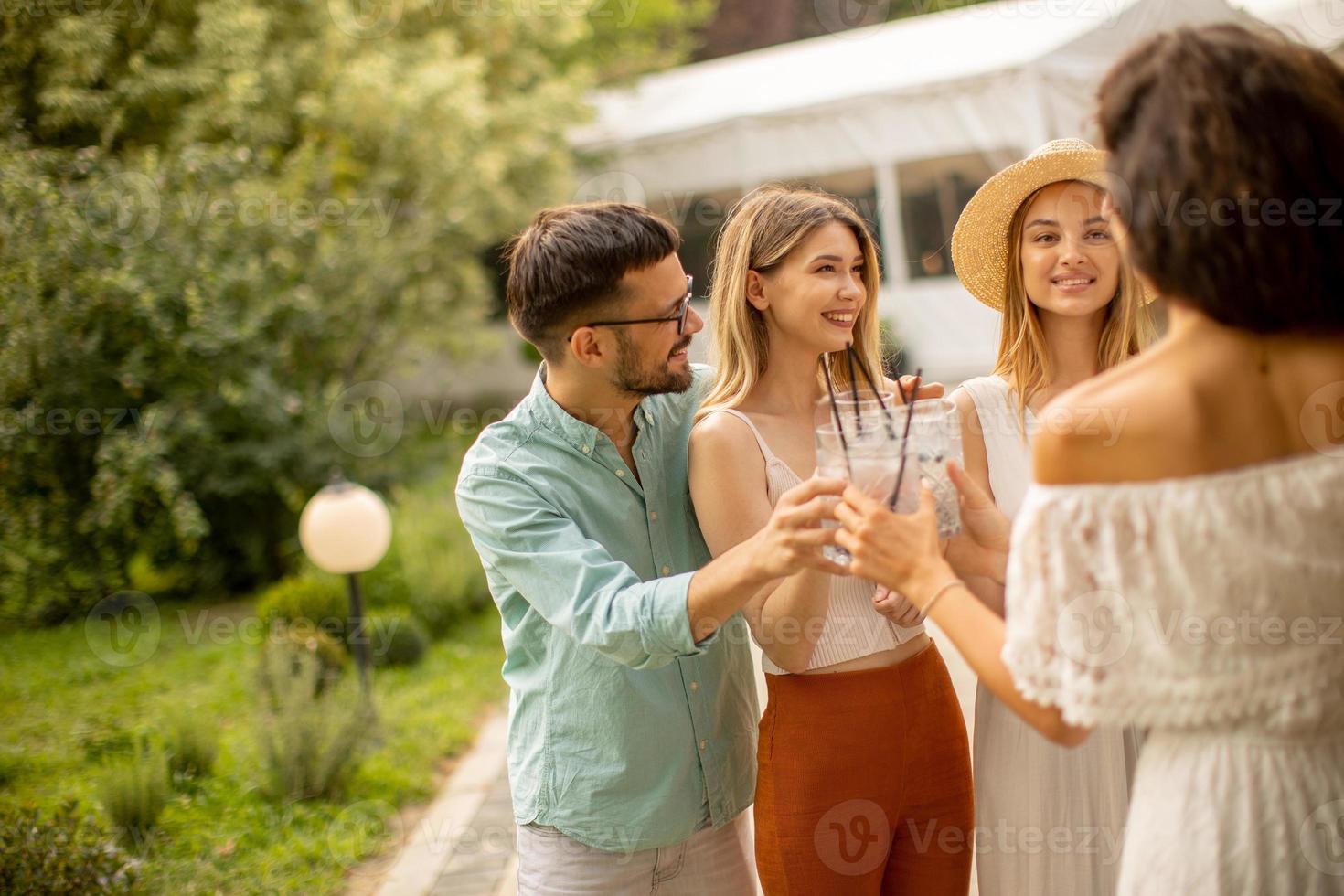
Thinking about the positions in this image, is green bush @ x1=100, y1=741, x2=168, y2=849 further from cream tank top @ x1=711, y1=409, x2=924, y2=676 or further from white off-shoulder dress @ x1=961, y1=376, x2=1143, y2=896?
white off-shoulder dress @ x1=961, y1=376, x2=1143, y2=896

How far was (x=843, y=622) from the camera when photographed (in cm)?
210

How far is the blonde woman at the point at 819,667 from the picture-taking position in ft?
6.63

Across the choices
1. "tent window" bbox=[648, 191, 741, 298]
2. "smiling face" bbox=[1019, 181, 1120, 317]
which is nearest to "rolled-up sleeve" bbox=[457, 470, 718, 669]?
"smiling face" bbox=[1019, 181, 1120, 317]

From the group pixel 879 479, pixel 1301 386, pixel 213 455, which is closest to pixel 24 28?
pixel 213 455

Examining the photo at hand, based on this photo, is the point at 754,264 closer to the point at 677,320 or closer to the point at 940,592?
the point at 677,320

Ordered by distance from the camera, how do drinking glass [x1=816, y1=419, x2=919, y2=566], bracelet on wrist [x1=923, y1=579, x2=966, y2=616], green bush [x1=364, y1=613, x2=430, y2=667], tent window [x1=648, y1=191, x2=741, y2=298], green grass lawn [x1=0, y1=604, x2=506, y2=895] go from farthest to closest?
1. tent window [x1=648, y1=191, x2=741, y2=298]
2. green bush [x1=364, y1=613, x2=430, y2=667]
3. green grass lawn [x1=0, y1=604, x2=506, y2=895]
4. drinking glass [x1=816, y1=419, x2=919, y2=566]
5. bracelet on wrist [x1=923, y1=579, x2=966, y2=616]

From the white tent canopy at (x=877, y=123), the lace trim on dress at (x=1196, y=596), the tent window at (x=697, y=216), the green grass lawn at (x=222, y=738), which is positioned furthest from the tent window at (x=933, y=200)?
the lace trim on dress at (x=1196, y=596)

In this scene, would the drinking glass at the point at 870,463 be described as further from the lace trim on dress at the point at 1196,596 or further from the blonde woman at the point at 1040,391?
the blonde woman at the point at 1040,391

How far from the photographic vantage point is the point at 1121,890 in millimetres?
1480

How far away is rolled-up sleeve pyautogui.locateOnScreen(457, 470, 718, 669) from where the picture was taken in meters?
1.74

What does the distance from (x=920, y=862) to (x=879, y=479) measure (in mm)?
863

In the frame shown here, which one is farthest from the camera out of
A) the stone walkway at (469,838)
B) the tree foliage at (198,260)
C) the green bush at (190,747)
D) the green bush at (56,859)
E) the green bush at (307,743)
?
the tree foliage at (198,260)

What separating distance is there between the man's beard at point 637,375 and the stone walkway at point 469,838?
2085mm

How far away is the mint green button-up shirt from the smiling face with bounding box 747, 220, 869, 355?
0.40m
